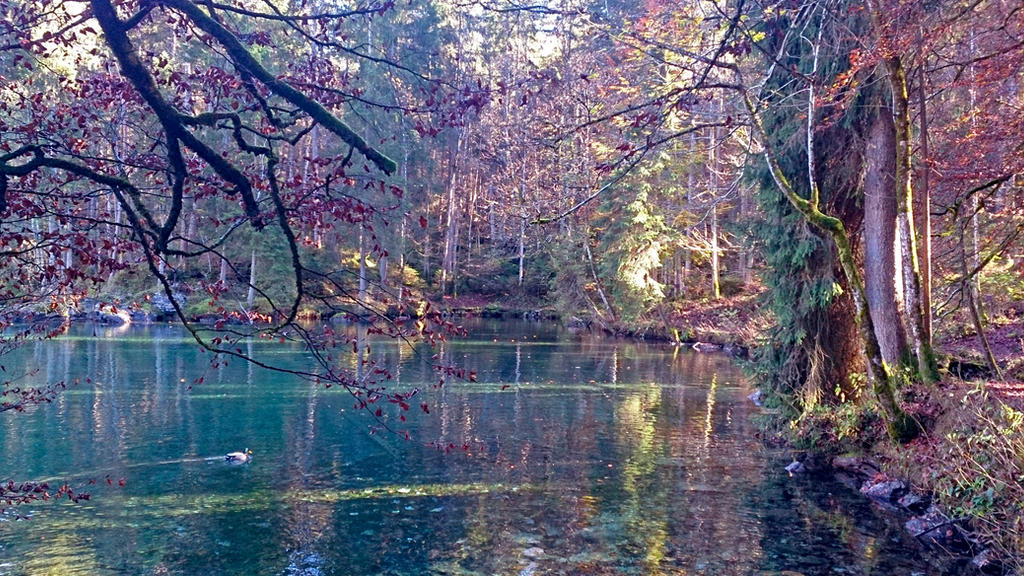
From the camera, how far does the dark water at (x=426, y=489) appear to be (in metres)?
7.69

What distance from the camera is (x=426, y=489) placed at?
10070 mm

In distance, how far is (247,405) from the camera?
15242 mm

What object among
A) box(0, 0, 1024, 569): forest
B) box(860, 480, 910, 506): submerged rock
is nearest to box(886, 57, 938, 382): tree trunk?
box(0, 0, 1024, 569): forest

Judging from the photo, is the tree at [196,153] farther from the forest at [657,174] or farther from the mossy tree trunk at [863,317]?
the mossy tree trunk at [863,317]

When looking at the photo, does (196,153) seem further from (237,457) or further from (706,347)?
(706,347)

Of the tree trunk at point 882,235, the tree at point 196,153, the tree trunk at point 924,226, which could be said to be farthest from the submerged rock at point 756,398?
the tree at point 196,153

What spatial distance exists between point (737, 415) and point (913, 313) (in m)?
6.07

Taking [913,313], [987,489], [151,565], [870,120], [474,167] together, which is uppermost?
[474,167]

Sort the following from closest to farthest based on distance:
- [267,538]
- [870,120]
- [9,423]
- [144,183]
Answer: [144,183], [267,538], [870,120], [9,423]

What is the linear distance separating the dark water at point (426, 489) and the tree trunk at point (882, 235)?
7.79 ft

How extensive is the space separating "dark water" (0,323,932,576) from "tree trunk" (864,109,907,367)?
7.79 feet

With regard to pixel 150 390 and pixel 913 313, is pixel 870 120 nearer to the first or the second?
pixel 913 313

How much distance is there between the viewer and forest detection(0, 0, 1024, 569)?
440 cm

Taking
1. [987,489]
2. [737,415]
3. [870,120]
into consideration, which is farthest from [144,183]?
[737,415]
